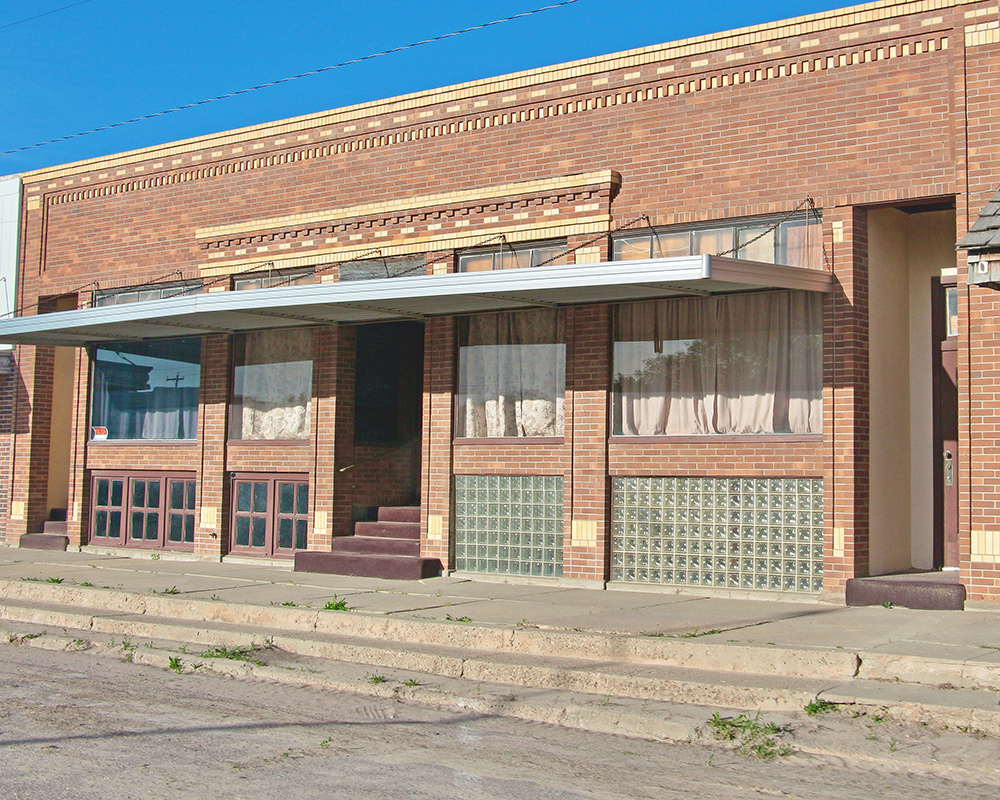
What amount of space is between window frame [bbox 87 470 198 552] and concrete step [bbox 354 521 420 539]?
3.18 meters

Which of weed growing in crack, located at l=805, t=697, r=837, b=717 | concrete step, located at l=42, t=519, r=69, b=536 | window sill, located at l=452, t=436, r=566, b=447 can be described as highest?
window sill, located at l=452, t=436, r=566, b=447

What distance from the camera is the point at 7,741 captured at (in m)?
6.77

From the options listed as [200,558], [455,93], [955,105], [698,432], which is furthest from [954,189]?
[200,558]

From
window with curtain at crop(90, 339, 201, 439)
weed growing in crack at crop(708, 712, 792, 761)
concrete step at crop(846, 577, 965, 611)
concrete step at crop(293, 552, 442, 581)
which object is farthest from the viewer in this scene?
window with curtain at crop(90, 339, 201, 439)

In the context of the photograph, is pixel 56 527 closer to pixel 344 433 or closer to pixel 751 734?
pixel 344 433

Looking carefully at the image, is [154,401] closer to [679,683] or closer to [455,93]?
[455,93]

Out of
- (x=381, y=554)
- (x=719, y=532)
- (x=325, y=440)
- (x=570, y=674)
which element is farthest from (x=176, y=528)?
(x=570, y=674)

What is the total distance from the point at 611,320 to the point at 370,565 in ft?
15.9

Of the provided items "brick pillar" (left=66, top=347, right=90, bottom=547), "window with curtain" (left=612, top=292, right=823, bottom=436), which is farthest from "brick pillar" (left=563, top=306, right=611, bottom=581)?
"brick pillar" (left=66, top=347, right=90, bottom=547)

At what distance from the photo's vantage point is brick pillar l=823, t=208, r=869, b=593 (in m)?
12.1

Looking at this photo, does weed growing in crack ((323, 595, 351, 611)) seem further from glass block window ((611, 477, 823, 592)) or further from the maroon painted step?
glass block window ((611, 477, 823, 592))

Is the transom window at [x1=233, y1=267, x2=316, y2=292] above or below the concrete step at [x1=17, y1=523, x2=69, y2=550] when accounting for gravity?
above

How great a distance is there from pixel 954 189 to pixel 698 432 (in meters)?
3.96

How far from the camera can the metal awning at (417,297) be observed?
1175 cm
